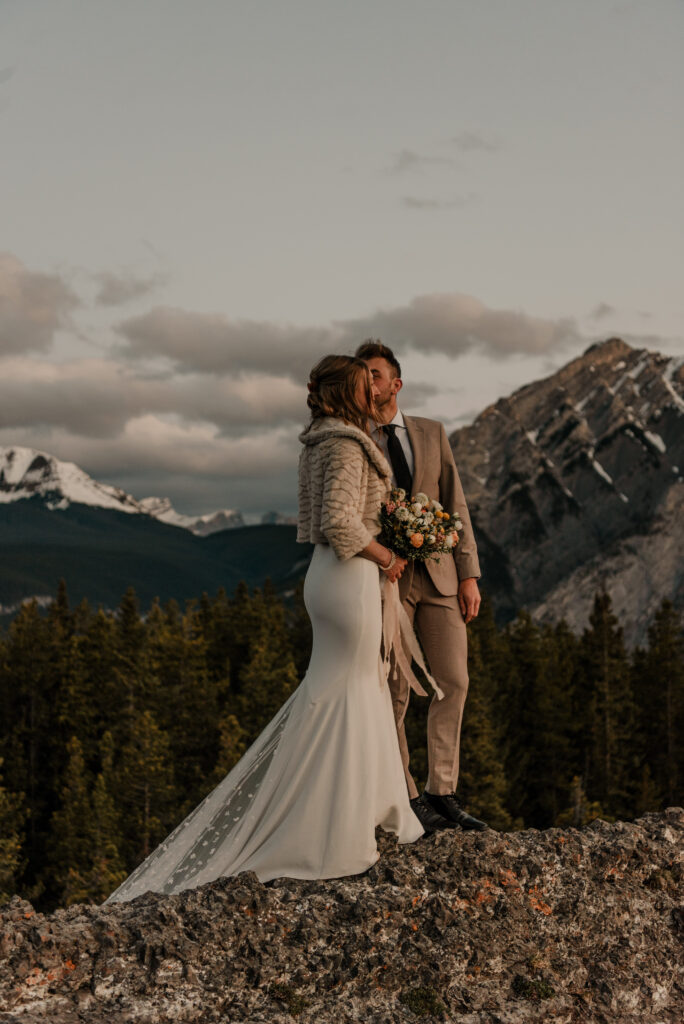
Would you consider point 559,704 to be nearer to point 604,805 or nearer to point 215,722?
point 604,805

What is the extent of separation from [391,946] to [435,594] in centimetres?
258

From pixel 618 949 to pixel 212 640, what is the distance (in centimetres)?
6164

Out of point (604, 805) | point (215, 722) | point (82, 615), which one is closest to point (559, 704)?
point (604, 805)

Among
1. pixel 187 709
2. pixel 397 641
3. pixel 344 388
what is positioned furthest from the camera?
pixel 187 709

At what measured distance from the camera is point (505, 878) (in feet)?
20.7

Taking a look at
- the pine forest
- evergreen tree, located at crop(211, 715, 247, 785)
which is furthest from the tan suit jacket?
the pine forest

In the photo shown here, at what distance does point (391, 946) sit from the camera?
567 centimetres

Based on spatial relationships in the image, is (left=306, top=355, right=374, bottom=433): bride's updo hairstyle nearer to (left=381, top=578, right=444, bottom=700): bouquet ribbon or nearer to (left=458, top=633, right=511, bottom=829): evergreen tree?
(left=381, top=578, right=444, bottom=700): bouquet ribbon

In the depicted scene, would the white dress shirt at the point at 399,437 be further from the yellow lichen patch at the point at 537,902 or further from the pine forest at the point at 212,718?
the pine forest at the point at 212,718

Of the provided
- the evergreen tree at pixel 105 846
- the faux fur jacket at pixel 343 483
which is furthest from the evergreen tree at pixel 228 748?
the faux fur jacket at pixel 343 483

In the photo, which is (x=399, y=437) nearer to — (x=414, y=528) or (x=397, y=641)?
(x=414, y=528)

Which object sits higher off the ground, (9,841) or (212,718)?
(212,718)

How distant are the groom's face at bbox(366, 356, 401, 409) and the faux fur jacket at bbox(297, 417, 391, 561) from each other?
84 centimetres

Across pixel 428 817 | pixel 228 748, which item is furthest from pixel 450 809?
pixel 228 748
